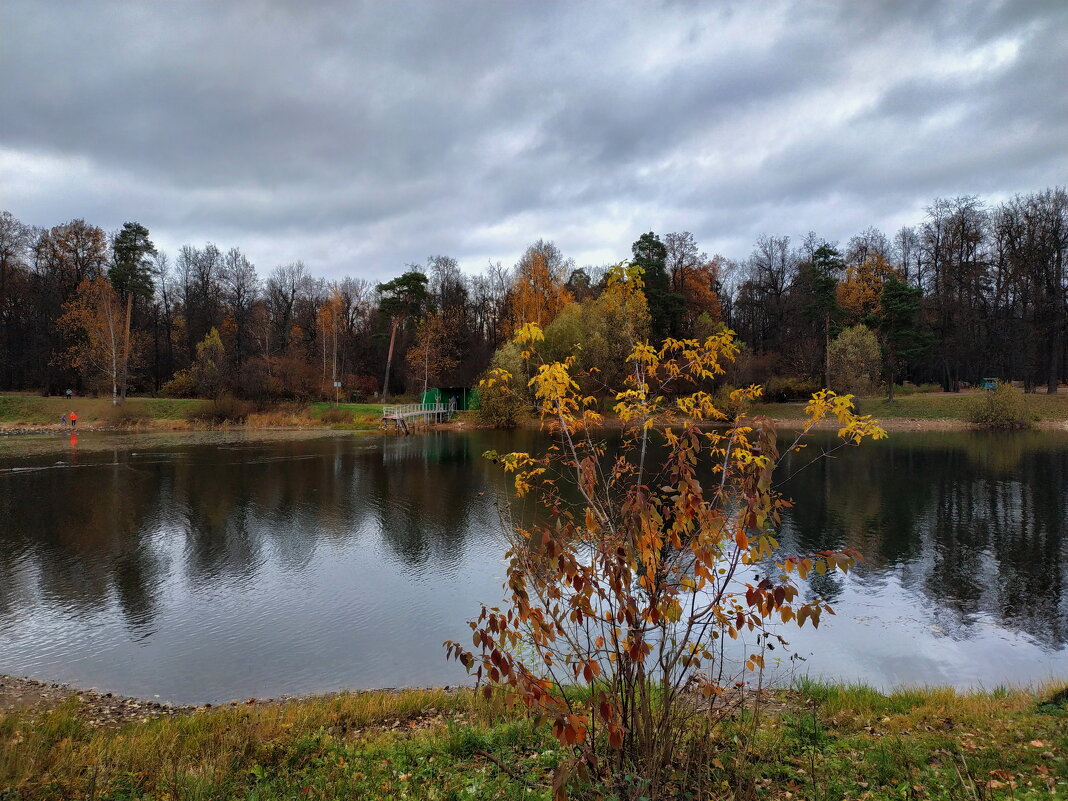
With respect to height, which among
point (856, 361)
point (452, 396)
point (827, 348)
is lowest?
point (452, 396)

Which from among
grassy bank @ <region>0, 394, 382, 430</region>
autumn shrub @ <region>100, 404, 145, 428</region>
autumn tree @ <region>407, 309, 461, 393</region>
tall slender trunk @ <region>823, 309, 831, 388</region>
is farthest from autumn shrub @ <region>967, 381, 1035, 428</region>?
autumn shrub @ <region>100, 404, 145, 428</region>

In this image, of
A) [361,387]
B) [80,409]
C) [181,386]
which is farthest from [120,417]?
[361,387]

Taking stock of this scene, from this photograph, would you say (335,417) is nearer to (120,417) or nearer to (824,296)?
(120,417)

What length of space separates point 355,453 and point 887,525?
23.8 m

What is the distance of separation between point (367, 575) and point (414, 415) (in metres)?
32.7

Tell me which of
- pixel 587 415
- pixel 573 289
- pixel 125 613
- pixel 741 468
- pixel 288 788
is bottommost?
pixel 125 613

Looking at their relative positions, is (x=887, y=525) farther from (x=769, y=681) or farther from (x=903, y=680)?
(x=769, y=681)

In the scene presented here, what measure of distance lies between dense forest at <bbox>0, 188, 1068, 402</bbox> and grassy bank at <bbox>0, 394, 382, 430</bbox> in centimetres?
204

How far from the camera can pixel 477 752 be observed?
3.83 metres

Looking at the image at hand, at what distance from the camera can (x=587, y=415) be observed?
14.0ft

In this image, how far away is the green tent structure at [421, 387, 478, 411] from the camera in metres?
50.3

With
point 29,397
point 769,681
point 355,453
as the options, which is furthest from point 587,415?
point 29,397

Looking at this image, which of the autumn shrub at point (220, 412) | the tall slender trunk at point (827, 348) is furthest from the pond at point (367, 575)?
the tall slender trunk at point (827, 348)

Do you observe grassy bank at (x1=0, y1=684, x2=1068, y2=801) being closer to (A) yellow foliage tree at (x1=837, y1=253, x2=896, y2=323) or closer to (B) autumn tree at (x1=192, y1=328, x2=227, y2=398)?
(B) autumn tree at (x1=192, y1=328, x2=227, y2=398)
